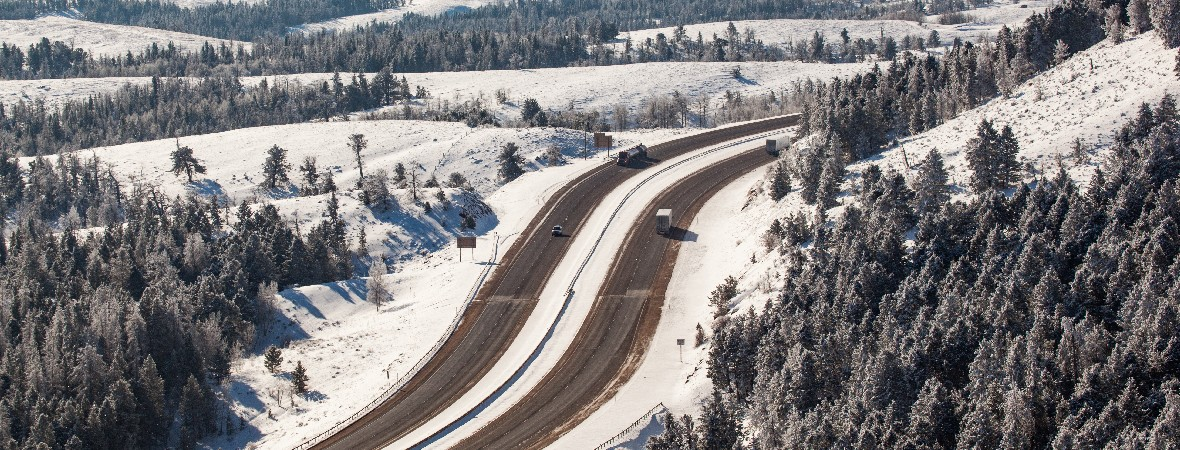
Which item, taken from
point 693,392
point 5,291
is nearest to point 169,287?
point 5,291

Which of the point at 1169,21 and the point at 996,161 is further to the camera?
the point at 1169,21

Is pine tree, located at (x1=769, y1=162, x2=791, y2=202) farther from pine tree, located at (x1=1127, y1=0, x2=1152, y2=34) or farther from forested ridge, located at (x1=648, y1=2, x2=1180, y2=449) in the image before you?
pine tree, located at (x1=1127, y1=0, x2=1152, y2=34)

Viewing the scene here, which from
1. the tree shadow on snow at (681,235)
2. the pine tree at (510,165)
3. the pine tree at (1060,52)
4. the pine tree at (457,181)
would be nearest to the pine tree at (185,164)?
the pine tree at (457,181)

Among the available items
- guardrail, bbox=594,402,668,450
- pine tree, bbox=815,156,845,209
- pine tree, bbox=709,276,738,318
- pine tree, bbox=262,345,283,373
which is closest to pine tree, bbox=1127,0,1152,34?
pine tree, bbox=815,156,845,209

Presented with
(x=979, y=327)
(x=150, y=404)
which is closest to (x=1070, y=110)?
(x=979, y=327)

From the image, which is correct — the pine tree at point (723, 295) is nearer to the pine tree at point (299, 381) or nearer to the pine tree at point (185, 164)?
the pine tree at point (299, 381)

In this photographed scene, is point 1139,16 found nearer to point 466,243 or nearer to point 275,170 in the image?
point 466,243
